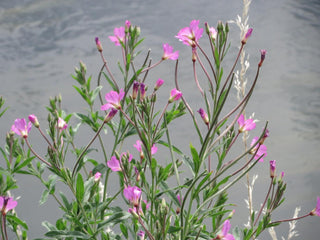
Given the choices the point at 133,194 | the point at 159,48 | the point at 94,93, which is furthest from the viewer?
the point at 159,48

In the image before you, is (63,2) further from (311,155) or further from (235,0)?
(311,155)

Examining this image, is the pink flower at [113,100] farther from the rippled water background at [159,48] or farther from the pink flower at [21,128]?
the rippled water background at [159,48]

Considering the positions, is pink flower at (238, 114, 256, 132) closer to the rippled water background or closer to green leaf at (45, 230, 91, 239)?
green leaf at (45, 230, 91, 239)

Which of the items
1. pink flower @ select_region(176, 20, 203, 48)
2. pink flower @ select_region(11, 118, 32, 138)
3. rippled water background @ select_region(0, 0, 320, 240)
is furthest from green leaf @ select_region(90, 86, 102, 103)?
rippled water background @ select_region(0, 0, 320, 240)

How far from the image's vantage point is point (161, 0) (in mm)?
5133

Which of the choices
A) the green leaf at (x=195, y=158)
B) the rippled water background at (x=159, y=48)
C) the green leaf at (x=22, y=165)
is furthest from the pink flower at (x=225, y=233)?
the rippled water background at (x=159, y=48)

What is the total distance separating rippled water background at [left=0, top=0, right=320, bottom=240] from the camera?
5.14 metres

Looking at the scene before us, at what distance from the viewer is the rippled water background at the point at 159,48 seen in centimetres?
514

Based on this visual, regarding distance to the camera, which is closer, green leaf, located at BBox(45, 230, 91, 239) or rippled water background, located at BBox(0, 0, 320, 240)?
green leaf, located at BBox(45, 230, 91, 239)

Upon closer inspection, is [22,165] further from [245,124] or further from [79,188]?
[245,124]

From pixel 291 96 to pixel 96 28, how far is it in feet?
10.9

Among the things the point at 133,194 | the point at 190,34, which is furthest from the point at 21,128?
the point at 190,34

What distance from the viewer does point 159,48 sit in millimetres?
5371

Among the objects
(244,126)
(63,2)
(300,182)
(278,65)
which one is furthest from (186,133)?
(244,126)
